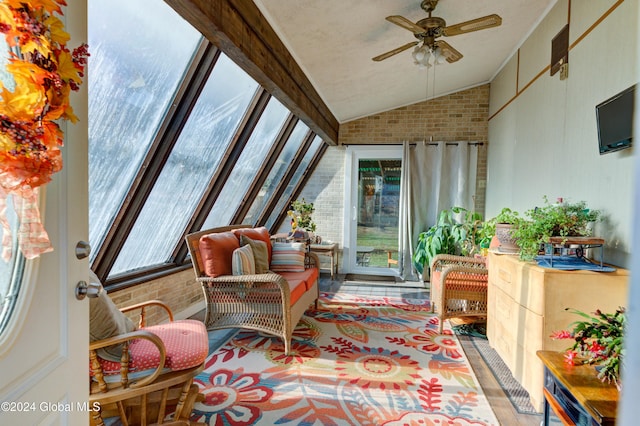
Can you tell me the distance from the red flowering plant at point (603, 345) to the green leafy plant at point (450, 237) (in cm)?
279

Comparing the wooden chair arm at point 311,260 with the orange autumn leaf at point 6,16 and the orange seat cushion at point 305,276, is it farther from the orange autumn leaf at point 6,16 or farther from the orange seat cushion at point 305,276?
the orange autumn leaf at point 6,16

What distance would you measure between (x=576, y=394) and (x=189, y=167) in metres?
2.92

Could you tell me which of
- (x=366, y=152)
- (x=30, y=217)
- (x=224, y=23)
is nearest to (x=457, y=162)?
(x=366, y=152)

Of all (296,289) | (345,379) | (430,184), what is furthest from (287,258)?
(430,184)

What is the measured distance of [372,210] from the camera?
576 centimetres

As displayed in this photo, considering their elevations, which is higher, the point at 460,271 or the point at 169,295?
the point at 460,271

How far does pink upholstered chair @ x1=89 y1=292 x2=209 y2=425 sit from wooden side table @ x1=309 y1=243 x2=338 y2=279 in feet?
11.7

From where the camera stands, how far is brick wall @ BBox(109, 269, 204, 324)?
272 centimetres

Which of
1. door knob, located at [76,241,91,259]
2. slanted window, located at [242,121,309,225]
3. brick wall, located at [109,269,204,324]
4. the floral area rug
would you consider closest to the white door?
door knob, located at [76,241,91,259]

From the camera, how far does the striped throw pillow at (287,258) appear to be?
3.60 metres

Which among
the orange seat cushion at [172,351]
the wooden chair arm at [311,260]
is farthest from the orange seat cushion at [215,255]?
the wooden chair arm at [311,260]

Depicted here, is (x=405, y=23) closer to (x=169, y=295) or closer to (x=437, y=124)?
(x=169, y=295)

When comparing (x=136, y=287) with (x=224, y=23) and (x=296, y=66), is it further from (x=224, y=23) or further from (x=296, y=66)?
(x=296, y=66)

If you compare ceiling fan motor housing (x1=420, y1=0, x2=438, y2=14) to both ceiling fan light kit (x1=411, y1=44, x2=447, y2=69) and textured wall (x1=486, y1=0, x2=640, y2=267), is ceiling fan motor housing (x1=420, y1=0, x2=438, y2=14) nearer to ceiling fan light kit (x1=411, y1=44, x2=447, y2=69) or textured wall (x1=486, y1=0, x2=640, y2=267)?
ceiling fan light kit (x1=411, y1=44, x2=447, y2=69)
